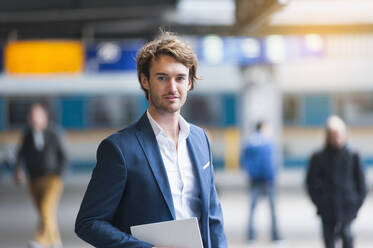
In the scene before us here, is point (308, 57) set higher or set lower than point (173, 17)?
lower

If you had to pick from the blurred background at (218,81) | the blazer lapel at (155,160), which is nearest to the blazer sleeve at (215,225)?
the blazer lapel at (155,160)

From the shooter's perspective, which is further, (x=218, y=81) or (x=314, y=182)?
(x=218, y=81)

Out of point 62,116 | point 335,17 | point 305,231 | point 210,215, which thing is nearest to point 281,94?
point 62,116

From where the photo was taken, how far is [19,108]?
1844 centimetres

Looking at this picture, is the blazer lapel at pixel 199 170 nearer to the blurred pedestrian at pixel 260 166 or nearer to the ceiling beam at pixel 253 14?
the ceiling beam at pixel 253 14

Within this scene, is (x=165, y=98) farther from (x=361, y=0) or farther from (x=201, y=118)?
(x=201, y=118)

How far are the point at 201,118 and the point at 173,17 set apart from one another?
276 inches

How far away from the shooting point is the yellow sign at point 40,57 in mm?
11352

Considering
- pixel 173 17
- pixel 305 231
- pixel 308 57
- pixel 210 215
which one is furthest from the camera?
pixel 173 17

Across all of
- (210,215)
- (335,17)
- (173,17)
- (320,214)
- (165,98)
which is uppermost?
(173,17)

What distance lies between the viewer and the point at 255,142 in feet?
30.1

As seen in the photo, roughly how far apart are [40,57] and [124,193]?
31.3 ft

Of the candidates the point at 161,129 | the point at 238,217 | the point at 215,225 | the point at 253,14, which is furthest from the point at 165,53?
the point at 238,217

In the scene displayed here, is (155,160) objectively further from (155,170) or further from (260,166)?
(260,166)
